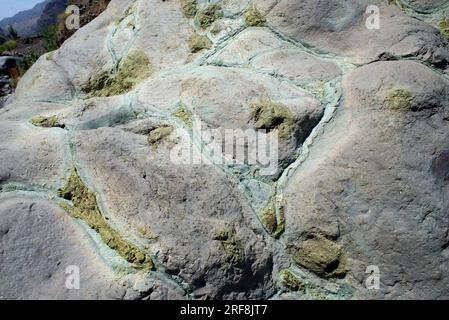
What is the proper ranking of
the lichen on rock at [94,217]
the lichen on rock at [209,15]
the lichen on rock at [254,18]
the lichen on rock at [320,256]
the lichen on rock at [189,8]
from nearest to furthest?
the lichen on rock at [94,217]
the lichen on rock at [320,256]
the lichen on rock at [254,18]
the lichen on rock at [209,15]
the lichen on rock at [189,8]

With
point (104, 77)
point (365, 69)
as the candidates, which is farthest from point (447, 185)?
point (104, 77)

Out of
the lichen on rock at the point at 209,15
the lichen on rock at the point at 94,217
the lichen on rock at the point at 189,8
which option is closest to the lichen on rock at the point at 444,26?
the lichen on rock at the point at 209,15

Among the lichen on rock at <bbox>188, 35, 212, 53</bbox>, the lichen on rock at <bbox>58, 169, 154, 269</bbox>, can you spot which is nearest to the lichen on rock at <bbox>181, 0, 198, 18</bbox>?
the lichen on rock at <bbox>188, 35, 212, 53</bbox>

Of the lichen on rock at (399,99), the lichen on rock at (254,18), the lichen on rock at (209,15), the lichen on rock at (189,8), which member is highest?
the lichen on rock at (189,8)

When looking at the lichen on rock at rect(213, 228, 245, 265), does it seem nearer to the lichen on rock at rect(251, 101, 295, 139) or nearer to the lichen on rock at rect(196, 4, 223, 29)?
the lichen on rock at rect(251, 101, 295, 139)

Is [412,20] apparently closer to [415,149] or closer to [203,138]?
[415,149]

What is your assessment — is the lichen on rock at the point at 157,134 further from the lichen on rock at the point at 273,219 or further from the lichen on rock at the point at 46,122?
the lichen on rock at the point at 273,219

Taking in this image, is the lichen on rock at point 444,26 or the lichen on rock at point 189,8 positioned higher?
the lichen on rock at point 189,8
